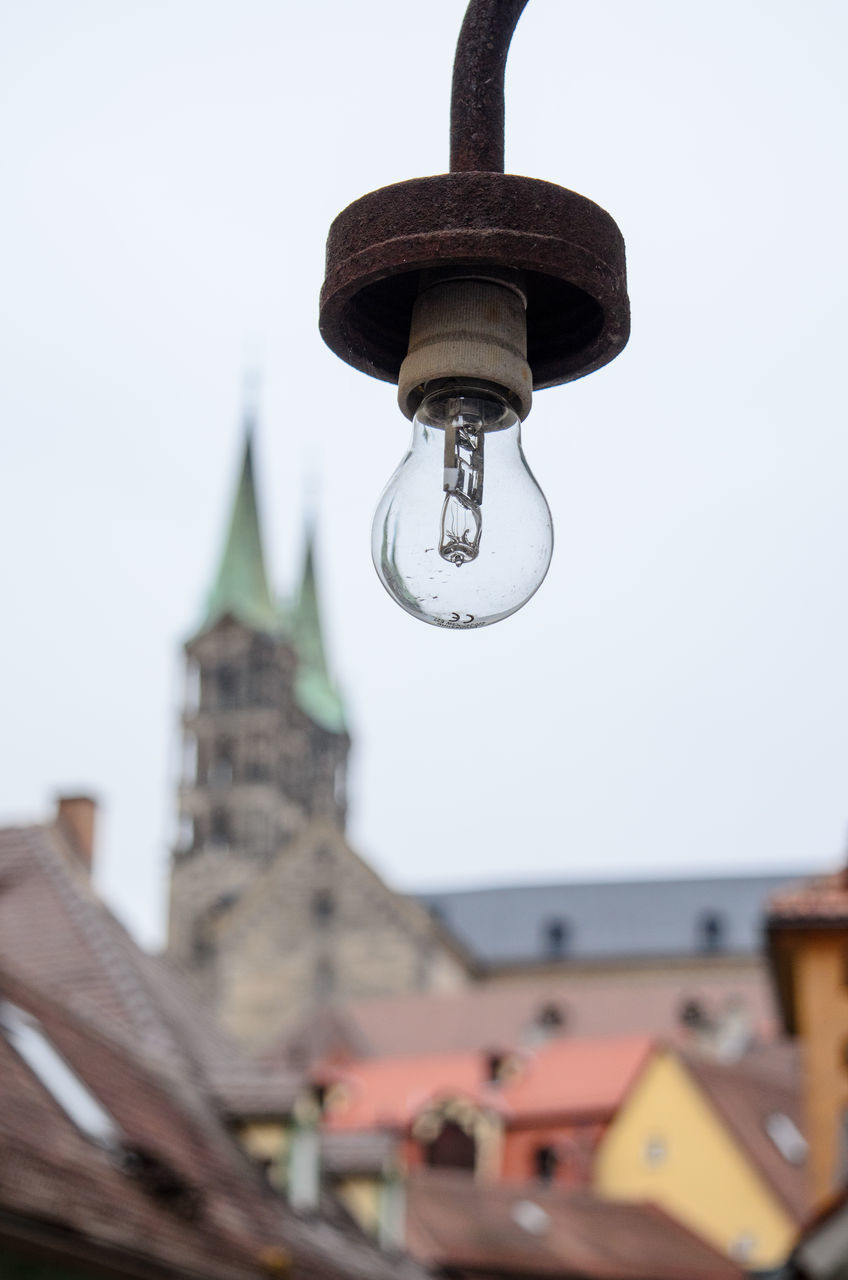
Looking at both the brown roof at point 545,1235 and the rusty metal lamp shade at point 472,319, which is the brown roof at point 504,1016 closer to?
the brown roof at point 545,1235

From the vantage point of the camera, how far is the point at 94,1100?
11.6 m

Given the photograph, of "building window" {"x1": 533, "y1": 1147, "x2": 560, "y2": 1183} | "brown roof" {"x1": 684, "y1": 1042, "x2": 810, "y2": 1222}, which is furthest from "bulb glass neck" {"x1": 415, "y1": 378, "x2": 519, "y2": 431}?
"building window" {"x1": 533, "y1": 1147, "x2": 560, "y2": 1183}

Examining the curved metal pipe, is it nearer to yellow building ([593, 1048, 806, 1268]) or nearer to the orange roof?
yellow building ([593, 1048, 806, 1268])

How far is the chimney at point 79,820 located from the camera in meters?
17.1

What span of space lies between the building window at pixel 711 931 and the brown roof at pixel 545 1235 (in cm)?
2730

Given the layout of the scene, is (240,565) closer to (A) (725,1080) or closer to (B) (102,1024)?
(A) (725,1080)

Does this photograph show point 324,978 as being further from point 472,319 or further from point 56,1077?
point 472,319

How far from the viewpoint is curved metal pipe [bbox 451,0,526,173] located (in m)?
2.35

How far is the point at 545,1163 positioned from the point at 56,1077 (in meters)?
32.3

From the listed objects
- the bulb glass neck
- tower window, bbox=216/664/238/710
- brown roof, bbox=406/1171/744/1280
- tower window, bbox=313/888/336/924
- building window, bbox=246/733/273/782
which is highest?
tower window, bbox=216/664/238/710

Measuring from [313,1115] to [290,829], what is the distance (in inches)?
2351

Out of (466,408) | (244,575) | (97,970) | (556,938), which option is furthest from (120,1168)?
(244,575)

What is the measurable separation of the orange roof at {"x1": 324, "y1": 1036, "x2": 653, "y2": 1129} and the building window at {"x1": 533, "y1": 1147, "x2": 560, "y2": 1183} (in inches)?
31.0

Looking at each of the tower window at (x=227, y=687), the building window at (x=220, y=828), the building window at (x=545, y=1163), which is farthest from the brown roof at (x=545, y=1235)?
the tower window at (x=227, y=687)
